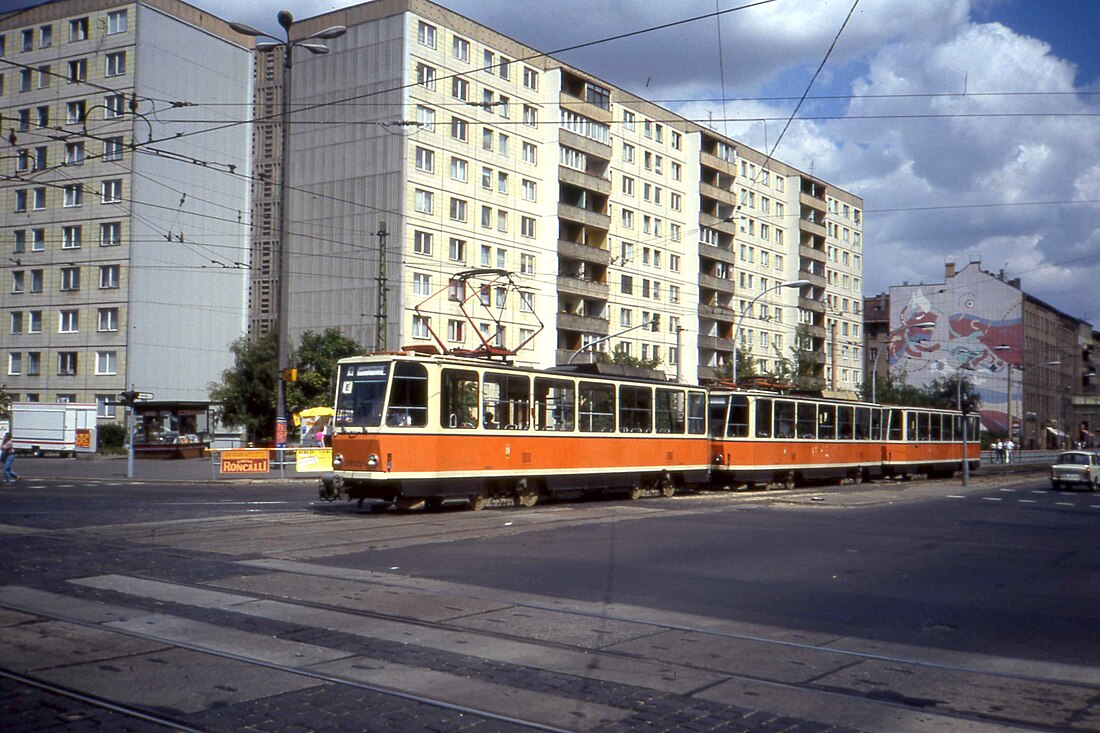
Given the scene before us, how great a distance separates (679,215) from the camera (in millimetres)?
74375

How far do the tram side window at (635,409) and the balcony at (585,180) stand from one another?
1447 inches

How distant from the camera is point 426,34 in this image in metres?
54.3

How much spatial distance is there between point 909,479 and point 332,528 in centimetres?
3802

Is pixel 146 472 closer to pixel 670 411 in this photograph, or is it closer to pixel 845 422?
pixel 670 411

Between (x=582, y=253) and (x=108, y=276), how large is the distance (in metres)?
26.1

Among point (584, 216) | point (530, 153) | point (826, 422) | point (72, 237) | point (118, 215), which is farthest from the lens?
point (584, 216)

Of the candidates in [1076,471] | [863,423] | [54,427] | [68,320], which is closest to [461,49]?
[68,320]

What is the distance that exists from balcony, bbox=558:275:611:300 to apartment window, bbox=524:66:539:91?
422 inches

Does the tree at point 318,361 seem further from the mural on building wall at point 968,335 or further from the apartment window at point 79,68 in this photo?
the mural on building wall at point 968,335

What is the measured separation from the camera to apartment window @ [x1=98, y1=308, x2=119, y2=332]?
192 feet

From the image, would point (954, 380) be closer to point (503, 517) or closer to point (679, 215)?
point (679, 215)

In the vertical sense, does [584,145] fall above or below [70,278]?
above

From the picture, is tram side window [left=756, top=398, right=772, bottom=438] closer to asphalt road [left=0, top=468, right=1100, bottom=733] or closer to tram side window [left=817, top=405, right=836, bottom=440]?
tram side window [left=817, top=405, right=836, bottom=440]

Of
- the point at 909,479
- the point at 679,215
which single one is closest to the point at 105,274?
the point at 679,215
